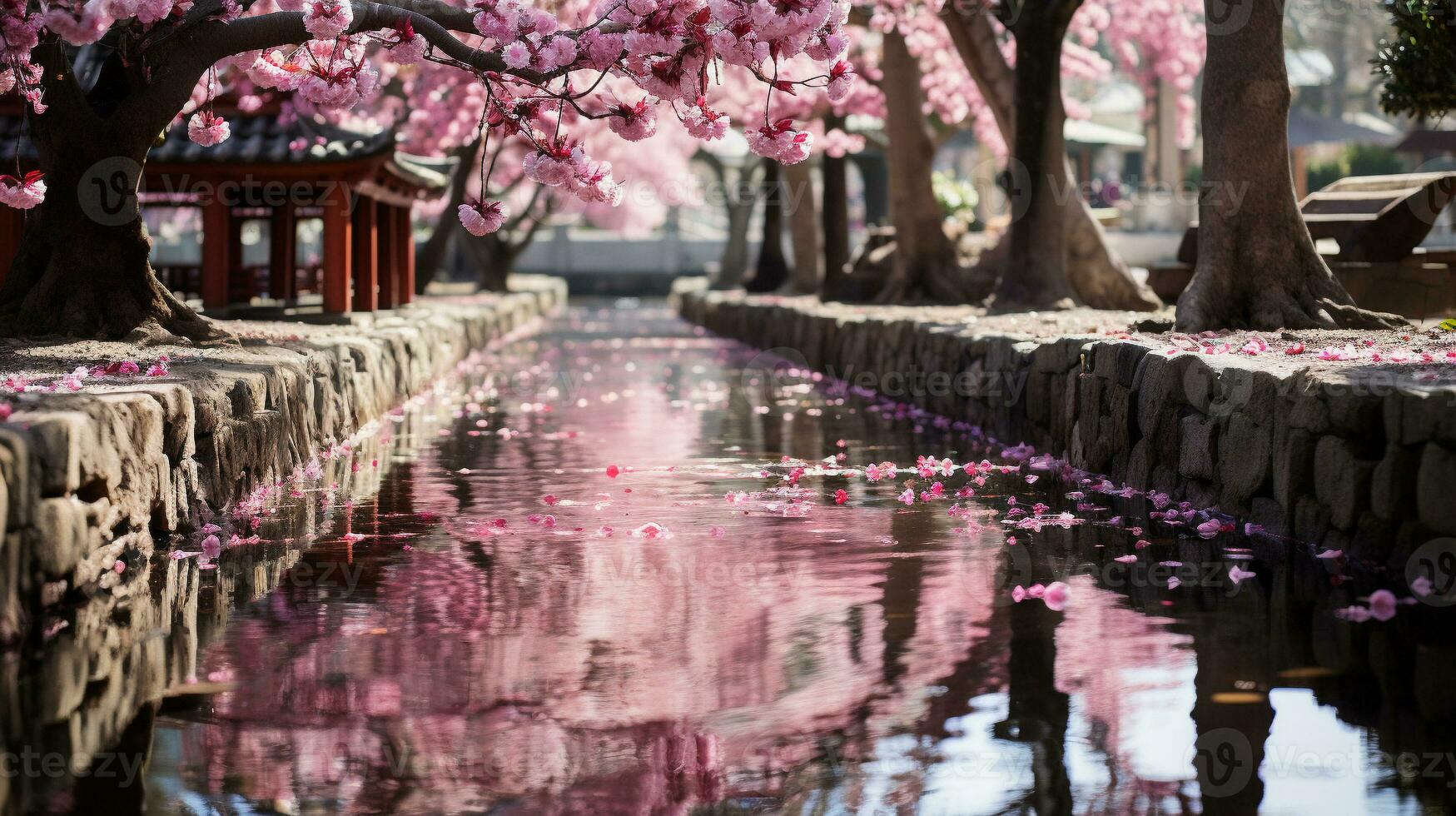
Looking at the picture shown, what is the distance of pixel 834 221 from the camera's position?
28641 mm

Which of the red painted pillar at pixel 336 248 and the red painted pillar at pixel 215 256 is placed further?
the red painted pillar at pixel 336 248

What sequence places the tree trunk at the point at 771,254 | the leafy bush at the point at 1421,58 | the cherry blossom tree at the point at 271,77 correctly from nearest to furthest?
1. the cherry blossom tree at the point at 271,77
2. the leafy bush at the point at 1421,58
3. the tree trunk at the point at 771,254

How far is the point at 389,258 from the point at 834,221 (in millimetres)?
7915

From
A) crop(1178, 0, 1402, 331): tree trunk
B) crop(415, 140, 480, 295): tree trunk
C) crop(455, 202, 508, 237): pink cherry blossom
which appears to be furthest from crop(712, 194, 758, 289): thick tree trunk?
crop(455, 202, 508, 237): pink cherry blossom

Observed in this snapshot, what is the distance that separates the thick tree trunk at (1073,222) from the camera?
19328 mm

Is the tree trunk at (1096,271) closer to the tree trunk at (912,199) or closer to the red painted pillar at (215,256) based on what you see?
the tree trunk at (912,199)

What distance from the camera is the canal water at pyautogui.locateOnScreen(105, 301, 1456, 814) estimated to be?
436 cm

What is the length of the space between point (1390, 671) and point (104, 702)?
12.4ft

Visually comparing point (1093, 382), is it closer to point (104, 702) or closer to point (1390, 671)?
point (1390, 671)

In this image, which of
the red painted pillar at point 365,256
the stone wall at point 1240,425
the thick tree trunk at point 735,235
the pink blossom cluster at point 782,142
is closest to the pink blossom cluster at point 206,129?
the pink blossom cluster at point 782,142

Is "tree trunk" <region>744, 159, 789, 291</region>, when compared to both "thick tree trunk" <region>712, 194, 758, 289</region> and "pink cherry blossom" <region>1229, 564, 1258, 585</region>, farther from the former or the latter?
"pink cherry blossom" <region>1229, 564, 1258, 585</region>

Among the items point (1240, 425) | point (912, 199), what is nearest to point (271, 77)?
point (1240, 425)

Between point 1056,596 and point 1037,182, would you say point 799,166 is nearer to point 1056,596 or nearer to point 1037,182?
point 1037,182

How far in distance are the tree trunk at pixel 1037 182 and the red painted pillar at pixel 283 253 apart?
7.93m
